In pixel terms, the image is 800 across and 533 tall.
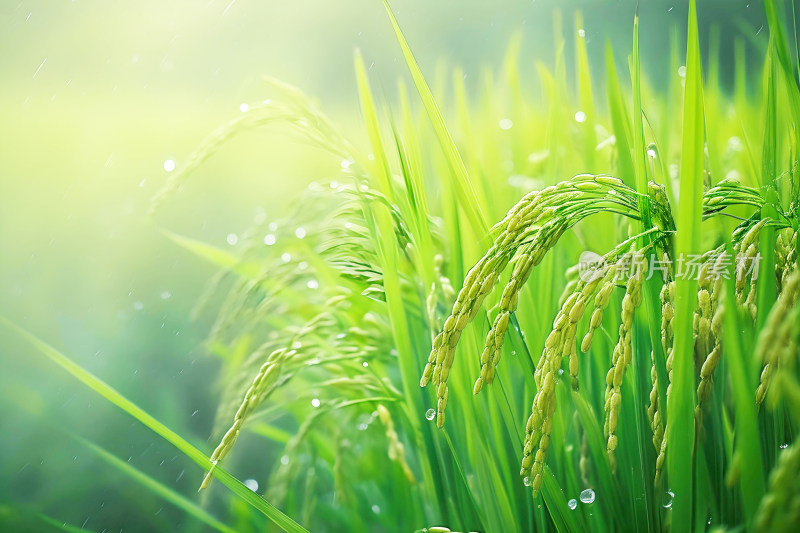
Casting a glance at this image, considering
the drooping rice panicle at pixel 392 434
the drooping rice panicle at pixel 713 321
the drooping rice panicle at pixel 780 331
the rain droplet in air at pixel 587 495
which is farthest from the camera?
the drooping rice panicle at pixel 392 434

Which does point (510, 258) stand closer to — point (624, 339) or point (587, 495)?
point (624, 339)

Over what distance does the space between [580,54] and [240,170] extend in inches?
31.3

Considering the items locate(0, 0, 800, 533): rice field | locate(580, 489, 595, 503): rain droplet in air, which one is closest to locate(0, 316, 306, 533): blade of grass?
locate(0, 0, 800, 533): rice field

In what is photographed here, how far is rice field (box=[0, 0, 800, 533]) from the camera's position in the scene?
0.41 meters

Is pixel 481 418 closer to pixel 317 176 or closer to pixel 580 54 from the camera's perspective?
pixel 580 54

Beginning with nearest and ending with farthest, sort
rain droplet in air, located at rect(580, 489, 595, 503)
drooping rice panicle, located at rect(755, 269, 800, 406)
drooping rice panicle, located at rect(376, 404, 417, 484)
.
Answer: drooping rice panicle, located at rect(755, 269, 800, 406) → rain droplet in air, located at rect(580, 489, 595, 503) → drooping rice panicle, located at rect(376, 404, 417, 484)

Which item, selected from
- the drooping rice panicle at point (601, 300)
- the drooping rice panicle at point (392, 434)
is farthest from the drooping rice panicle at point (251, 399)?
the drooping rice panicle at point (601, 300)

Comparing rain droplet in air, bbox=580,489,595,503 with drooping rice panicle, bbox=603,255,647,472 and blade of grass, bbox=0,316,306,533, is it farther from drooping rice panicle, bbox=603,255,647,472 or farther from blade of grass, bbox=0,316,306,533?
blade of grass, bbox=0,316,306,533

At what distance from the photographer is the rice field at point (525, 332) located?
407 millimetres

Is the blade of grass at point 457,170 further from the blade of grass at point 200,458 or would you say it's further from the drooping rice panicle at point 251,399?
the blade of grass at point 200,458

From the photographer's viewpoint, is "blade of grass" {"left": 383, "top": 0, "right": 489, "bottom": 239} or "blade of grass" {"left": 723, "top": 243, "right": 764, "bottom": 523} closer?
"blade of grass" {"left": 723, "top": 243, "right": 764, "bottom": 523}

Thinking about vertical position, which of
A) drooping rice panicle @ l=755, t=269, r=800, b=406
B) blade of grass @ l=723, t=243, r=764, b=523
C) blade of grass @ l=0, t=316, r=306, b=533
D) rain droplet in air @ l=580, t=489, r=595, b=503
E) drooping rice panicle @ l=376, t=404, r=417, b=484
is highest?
drooping rice panicle @ l=755, t=269, r=800, b=406

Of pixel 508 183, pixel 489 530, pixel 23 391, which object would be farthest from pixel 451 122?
pixel 23 391

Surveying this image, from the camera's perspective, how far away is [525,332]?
58 centimetres
